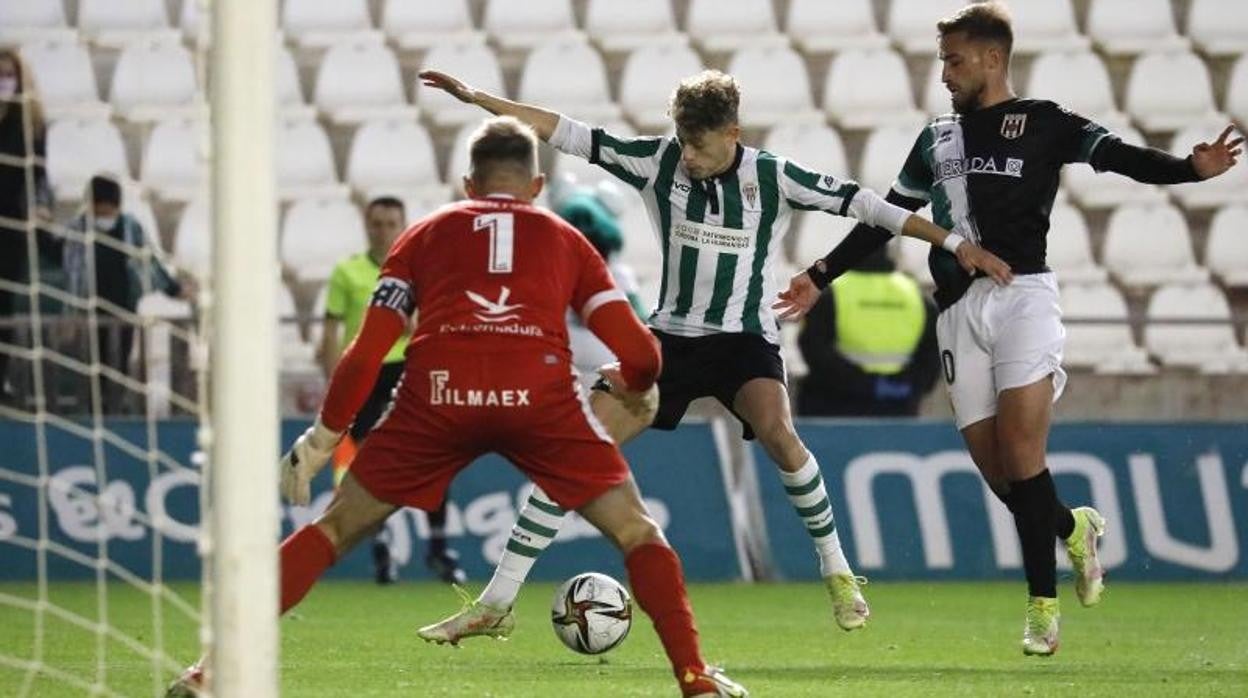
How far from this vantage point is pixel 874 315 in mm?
12062

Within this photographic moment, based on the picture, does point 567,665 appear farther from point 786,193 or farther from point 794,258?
point 794,258

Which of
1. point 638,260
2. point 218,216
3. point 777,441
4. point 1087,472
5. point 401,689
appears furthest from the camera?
point 638,260

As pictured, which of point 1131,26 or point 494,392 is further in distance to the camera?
point 1131,26

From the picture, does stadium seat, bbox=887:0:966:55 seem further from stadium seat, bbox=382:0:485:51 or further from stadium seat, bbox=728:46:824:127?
stadium seat, bbox=382:0:485:51

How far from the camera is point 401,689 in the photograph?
6.20 metres

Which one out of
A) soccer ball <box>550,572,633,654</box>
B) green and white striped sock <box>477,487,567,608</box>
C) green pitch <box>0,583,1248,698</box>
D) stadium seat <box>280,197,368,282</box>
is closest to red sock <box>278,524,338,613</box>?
green pitch <box>0,583,1248,698</box>

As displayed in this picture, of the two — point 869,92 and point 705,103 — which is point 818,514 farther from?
point 869,92

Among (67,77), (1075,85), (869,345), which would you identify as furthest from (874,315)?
(67,77)

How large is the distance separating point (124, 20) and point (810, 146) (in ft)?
14.8

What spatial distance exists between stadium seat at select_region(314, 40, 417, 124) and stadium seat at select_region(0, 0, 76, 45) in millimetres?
1629

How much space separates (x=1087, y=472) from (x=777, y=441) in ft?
15.2

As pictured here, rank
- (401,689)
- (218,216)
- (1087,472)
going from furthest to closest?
(1087,472), (401,689), (218,216)

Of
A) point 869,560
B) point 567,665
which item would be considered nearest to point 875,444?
point 869,560

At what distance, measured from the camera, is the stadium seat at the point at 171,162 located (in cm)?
1440
